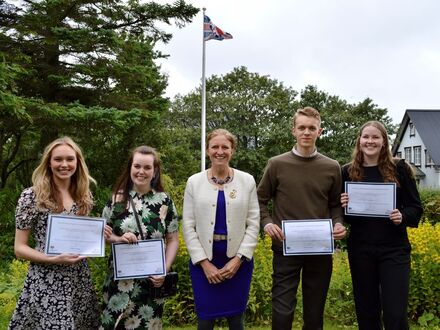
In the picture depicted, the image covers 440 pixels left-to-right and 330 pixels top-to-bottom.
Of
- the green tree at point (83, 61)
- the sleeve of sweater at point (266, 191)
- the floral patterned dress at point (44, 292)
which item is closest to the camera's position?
the floral patterned dress at point (44, 292)

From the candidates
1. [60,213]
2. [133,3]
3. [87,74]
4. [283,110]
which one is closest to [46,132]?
[87,74]

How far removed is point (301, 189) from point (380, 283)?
976mm

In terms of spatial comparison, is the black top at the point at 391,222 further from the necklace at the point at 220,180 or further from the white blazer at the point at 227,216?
the necklace at the point at 220,180

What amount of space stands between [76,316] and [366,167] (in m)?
2.52

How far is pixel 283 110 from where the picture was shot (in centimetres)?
3356

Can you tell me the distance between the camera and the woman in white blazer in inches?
142

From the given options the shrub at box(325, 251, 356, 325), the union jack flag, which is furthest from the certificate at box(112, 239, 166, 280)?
the union jack flag

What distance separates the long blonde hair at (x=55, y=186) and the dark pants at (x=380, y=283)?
2152mm

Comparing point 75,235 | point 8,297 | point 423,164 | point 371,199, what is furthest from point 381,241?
point 423,164

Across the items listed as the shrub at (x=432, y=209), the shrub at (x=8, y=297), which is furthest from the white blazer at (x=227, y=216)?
the shrub at (x=432, y=209)

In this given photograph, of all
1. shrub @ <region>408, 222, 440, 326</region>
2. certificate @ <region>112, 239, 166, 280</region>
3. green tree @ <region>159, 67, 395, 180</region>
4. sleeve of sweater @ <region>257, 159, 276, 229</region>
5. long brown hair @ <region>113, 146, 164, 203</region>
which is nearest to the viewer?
certificate @ <region>112, 239, 166, 280</region>

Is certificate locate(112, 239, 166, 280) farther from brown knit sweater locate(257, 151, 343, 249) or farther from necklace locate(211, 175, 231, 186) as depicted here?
brown knit sweater locate(257, 151, 343, 249)

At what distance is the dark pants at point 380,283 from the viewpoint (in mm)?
3639

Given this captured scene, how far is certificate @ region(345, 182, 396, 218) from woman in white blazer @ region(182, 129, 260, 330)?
2.65 feet
